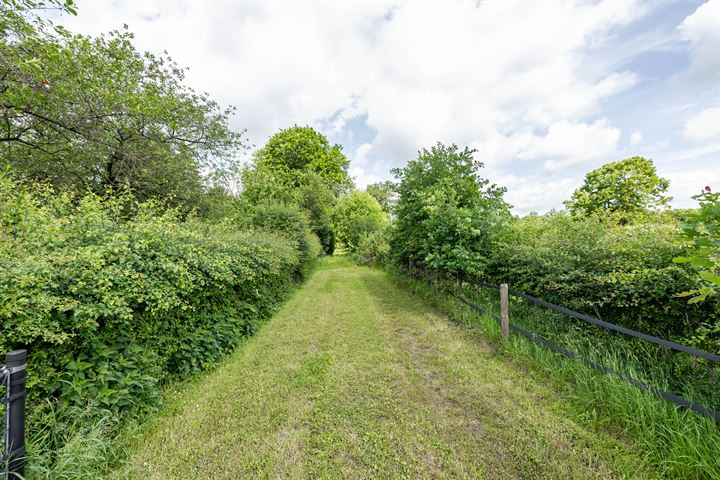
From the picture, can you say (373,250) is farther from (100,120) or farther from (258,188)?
(100,120)

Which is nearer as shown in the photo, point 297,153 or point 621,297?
point 621,297

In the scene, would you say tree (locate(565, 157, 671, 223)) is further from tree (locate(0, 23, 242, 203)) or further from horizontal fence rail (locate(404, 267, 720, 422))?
tree (locate(0, 23, 242, 203))

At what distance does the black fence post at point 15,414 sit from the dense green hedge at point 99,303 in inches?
16.3

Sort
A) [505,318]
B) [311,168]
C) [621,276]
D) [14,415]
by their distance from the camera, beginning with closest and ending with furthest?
1. [14,415]
2. [621,276]
3. [505,318]
4. [311,168]

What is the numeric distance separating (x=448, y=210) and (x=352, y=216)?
18.2 m

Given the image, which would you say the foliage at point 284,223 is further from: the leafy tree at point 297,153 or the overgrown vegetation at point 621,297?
the leafy tree at point 297,153

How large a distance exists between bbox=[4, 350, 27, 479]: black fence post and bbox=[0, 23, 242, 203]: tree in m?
3.29

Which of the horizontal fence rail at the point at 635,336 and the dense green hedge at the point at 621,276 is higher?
the dense green hedge at the point at 621,276

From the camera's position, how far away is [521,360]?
3.85m

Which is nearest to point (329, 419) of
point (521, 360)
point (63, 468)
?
point (63, 468)

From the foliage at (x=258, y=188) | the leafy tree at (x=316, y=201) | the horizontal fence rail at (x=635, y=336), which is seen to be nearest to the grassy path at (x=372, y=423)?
the horizontal fence rail at (x=635, y=336)

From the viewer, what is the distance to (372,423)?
274 cm

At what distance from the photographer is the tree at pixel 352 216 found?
24.0 m

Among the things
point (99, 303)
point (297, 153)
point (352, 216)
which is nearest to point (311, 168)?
point (297, 153)
